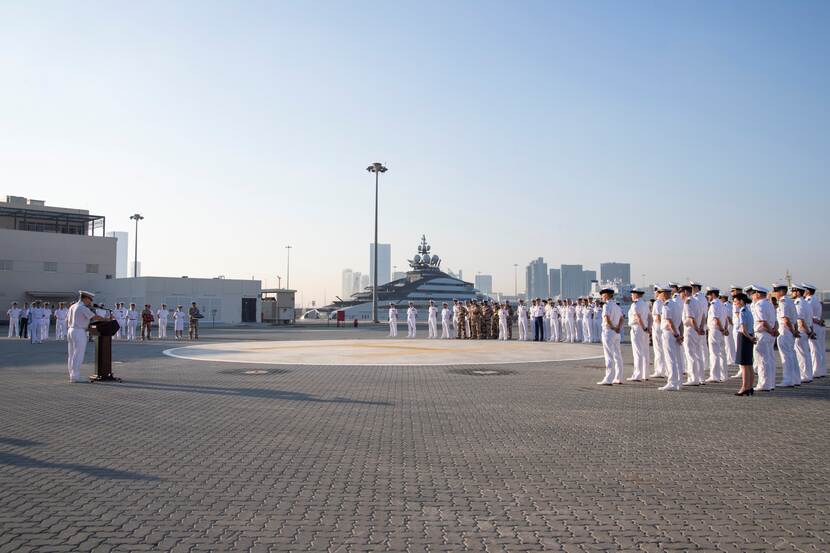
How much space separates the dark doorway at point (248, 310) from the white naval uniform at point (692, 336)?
44290mm

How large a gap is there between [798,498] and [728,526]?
3.62 ft

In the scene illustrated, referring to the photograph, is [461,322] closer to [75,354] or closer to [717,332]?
[717,332]

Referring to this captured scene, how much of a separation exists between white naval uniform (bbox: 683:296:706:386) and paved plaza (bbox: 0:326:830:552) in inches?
35.6

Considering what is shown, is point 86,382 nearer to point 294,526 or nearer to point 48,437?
point 48,437

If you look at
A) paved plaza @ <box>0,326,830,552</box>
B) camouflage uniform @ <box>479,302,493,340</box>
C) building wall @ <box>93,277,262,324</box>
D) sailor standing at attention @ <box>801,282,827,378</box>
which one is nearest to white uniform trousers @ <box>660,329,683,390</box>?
paved plaza @ <box>0,326,830,552</box>

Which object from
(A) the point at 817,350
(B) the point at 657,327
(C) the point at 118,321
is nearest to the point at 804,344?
(A) the point at 817,350

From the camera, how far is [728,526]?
467cm

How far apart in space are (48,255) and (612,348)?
56.5 m

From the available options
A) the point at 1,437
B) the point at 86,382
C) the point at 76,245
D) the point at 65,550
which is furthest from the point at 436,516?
the point at 76,245

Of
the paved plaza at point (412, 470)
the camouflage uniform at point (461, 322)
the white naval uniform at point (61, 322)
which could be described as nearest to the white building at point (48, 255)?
the white naval uniform at point (61, 322)

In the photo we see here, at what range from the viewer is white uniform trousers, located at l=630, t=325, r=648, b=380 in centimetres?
1366

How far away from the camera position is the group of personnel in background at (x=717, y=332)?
1212cm

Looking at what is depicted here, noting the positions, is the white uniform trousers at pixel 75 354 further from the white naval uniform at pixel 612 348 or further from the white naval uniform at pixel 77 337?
the white naval uniform at pixel 612 348

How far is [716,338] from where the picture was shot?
13422 mm
